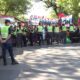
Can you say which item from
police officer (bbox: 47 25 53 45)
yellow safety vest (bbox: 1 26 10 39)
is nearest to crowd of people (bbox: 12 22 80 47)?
police officer (bbox: 47 25 53 45)

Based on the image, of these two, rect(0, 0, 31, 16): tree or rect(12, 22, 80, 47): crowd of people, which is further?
rect(0, 0, 31, 16): tree

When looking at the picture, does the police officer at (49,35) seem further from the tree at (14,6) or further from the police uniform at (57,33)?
the tree at (14,6)

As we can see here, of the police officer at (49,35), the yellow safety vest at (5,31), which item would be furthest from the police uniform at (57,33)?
the yellow safety vest at (5,31)

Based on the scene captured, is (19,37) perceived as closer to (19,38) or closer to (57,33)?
(19,38)

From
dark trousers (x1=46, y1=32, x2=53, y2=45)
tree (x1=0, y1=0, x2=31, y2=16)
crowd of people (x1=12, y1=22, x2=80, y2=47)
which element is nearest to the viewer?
crowd of people (x1=12, y1=22, x2=80, y2=47)

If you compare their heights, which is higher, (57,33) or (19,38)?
(57,33)

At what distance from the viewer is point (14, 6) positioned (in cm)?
4728

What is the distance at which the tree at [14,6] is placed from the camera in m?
44.2

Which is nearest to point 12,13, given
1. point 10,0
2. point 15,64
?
point 10,0

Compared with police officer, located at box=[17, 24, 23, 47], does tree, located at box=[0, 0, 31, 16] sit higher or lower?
higher

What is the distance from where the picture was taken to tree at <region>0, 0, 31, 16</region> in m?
44.2

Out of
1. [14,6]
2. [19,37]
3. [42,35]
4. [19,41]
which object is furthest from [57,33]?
[14,6]

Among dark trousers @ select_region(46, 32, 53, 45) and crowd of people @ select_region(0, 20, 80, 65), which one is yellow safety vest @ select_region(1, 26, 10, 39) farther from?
dark trousers @ select_region(46, 32, 53, 45)

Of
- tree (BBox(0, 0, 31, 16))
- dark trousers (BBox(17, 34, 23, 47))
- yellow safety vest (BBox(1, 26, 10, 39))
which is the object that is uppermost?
tree (BBox(0, 0, 31, 16))
